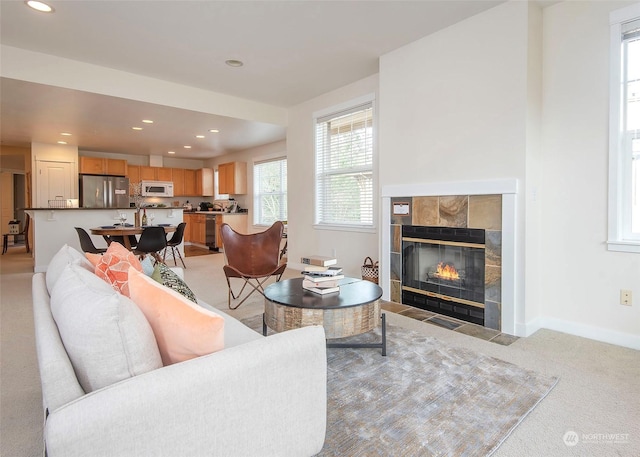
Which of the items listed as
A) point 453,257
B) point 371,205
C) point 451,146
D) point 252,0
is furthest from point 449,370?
point 252,0

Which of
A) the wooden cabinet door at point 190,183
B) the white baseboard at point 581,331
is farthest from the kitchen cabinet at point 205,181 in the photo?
the white baseboard at point 581,331

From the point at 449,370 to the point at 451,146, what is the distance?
1970 millimetres

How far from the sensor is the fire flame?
328 cm

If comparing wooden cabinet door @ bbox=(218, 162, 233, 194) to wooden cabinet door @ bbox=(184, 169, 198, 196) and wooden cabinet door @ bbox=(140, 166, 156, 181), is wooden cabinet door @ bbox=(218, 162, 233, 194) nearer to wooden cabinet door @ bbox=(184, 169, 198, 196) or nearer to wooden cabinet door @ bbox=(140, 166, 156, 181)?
wooden cabinet door @ bbox=(184, 169, 198, 196)

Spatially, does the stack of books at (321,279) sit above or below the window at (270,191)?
below

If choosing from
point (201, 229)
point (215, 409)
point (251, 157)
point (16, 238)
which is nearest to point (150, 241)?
point (251, 157)

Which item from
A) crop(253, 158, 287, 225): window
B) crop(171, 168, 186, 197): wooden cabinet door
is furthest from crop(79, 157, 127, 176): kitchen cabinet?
crop(253, 158, 287, 225): window

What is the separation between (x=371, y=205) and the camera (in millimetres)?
4527

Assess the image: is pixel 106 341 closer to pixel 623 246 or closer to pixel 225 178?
pixel 623 246

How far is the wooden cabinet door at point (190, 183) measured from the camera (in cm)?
952

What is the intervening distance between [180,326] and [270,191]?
669 cm

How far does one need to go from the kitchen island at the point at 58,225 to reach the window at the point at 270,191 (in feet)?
8.49

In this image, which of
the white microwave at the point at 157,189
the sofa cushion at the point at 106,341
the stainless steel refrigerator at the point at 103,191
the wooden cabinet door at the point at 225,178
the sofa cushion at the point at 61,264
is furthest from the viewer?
the white microwave at the point at 157,189

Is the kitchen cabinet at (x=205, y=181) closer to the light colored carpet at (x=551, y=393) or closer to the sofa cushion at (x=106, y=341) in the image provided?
the light colored carpet at (x=551, y=393)
